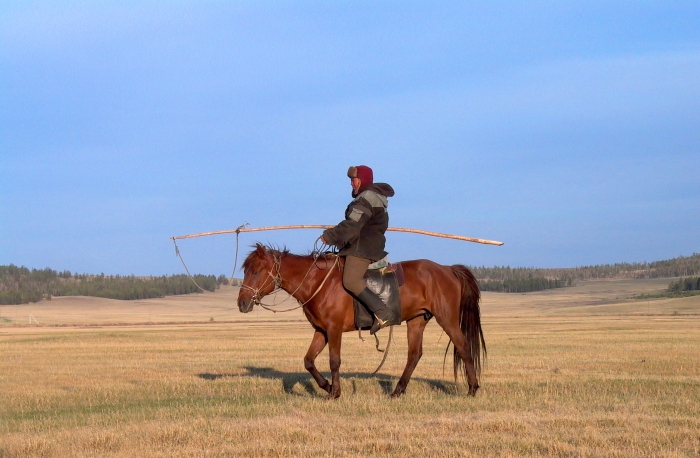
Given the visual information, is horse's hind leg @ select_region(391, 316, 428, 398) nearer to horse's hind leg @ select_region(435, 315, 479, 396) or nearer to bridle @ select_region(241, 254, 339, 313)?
horse's hind leg @ select_region(435, 315, 479, 396)

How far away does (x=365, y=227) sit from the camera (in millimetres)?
12383

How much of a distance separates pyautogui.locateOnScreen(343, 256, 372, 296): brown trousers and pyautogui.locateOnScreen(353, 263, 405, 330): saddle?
0.60 feet

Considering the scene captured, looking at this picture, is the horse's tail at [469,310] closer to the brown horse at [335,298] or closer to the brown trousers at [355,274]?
the brown horse at [335,298]

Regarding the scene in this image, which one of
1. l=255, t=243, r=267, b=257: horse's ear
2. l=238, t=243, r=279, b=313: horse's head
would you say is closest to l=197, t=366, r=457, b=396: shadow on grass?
l=238, t=243, r=279, b=313: horse's head

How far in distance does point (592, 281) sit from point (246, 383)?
399 feet

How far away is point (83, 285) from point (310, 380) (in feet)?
365

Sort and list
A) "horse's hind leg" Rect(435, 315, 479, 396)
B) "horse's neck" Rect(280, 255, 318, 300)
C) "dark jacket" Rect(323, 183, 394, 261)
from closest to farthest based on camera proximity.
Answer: "dark jacket" Rect(323, 183, 394, 261) < "horse's neck" Rect(280, 255, 318, 300) < "horse's hind leg" Rect(435, 315, 479, 396)

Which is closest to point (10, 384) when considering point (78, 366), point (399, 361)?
point (78, 366)

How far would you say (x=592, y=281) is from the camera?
426 feet

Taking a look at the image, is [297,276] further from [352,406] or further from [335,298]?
[352,406]

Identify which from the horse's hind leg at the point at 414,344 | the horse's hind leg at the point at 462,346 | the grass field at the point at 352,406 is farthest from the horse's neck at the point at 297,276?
the horse's hind leg at the point at 462,346

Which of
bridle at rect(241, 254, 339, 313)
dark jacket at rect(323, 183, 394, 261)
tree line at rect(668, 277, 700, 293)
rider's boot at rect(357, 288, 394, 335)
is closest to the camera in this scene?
dark jacket at rect(323, 183, 394, 261)

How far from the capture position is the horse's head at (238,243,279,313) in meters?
12.4

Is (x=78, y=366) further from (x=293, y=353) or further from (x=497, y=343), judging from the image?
(x=497, y=343)
